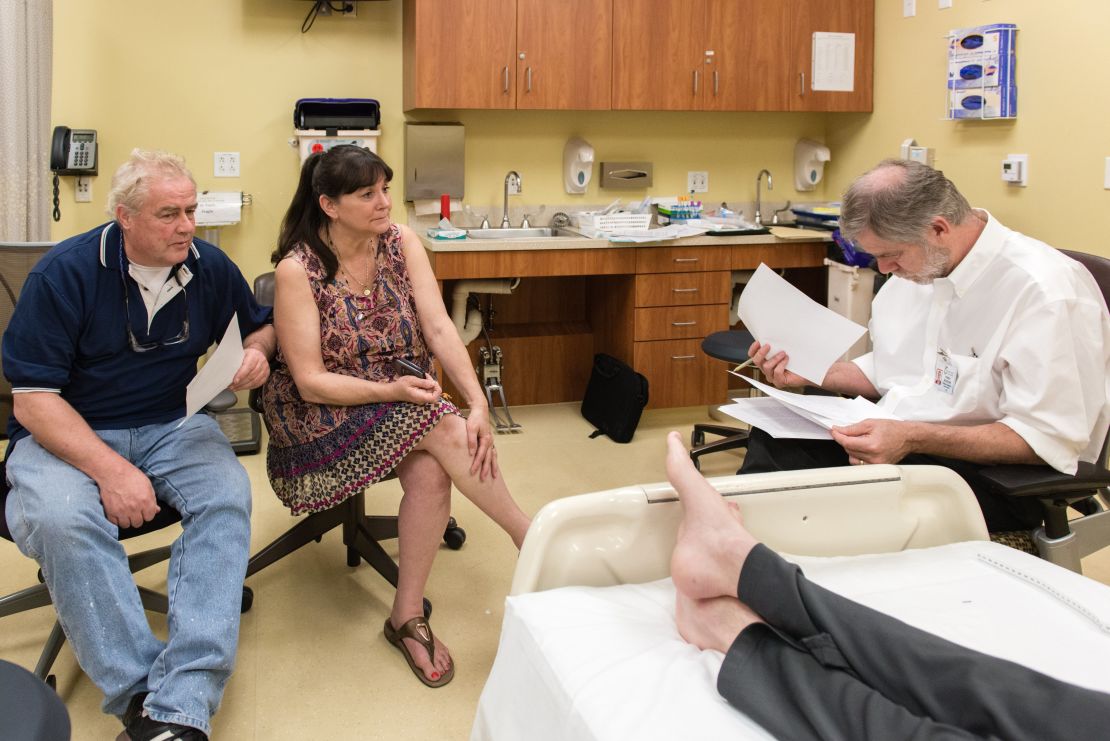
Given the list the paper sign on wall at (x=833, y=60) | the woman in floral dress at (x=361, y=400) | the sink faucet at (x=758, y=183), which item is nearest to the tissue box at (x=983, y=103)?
the paper sign on wall at (x=833, y=60)

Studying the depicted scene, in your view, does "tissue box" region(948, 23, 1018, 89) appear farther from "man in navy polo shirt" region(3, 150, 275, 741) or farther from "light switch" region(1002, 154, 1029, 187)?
"man in navy polo shirt" region(3, 150, 275, 741)

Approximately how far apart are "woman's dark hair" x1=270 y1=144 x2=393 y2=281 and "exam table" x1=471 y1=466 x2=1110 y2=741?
1.05 m

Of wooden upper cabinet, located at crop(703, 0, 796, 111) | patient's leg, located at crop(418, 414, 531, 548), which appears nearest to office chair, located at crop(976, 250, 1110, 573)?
patient's leg, located at crop(418, 414, 531, 548)

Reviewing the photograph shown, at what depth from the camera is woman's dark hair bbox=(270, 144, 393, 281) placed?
2338mm

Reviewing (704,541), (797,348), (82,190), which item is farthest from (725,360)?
(82,190)

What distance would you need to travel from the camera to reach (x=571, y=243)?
4047 mm

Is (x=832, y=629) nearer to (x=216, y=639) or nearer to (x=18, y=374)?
(x=216, y=639)

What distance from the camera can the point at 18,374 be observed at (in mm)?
2047

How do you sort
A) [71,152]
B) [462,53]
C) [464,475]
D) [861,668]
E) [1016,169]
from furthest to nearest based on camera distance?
[462,53] < [71,152] < [1016,169] < [464,475] < [861,668]

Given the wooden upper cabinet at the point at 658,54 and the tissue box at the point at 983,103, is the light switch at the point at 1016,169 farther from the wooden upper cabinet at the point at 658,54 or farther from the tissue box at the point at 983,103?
the wooden upper cabinet at the point at 658,54

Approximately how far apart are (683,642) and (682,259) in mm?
2804

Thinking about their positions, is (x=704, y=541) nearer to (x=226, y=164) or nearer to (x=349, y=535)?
(x=349, y=535)

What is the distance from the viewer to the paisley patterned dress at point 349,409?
2322mm

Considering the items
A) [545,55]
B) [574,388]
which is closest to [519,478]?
[574,388]
